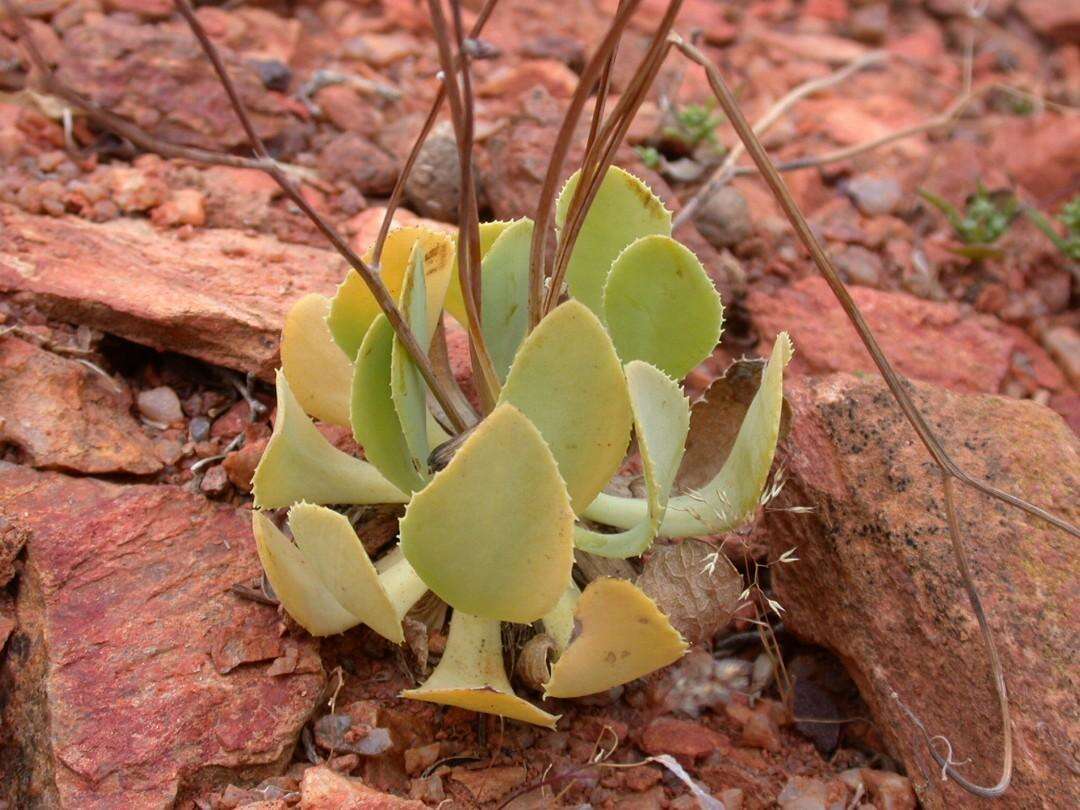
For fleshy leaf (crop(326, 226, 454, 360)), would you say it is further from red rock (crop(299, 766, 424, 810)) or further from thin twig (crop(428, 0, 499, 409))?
red rock (crop(299, 766, 424, 810))

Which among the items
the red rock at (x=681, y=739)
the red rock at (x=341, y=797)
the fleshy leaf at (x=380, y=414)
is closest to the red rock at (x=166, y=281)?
the fleshy leaf at (x=380, y=414)

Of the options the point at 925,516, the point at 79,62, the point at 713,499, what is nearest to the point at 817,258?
the point at 713,499

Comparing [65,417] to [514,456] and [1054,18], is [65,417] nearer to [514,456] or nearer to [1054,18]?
[514,456]

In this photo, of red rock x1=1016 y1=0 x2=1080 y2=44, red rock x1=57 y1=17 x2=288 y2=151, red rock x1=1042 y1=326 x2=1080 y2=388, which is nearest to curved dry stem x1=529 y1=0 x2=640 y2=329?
red rock x1=57 y1=17 x2=288 y2=151

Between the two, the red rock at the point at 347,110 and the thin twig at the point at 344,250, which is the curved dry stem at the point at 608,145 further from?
the red rock at the point at 347,110

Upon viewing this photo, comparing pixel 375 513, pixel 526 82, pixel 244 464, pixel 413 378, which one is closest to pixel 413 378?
pixel 413 378

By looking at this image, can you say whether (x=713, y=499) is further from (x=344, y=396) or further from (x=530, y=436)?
(x=344, y=396)
